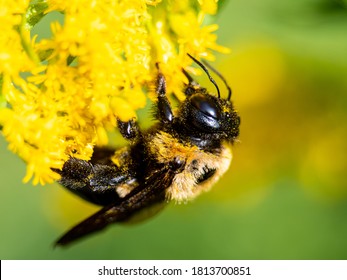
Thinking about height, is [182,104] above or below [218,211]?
above

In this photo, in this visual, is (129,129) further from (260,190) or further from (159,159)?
(260,190)

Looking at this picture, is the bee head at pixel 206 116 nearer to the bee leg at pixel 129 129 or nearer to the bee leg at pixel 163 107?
the bee leg at pixel 163 107

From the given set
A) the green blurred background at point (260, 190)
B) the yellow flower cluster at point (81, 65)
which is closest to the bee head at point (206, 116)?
the yellow flower cluster at point (81, 65)

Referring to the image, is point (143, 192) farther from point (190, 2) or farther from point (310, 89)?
point (310, 89)

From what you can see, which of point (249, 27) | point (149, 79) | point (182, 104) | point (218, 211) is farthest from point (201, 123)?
point (249, 27)

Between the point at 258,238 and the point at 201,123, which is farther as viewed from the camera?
the point at 258,238

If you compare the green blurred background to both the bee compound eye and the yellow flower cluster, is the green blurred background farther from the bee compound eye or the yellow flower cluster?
the yellow flower cluster
